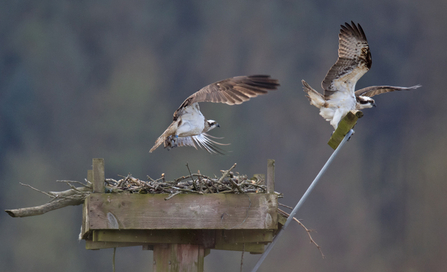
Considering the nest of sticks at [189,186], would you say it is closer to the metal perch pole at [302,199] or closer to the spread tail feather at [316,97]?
the metal perch pole at [302,199]

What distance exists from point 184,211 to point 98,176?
0.50 metres

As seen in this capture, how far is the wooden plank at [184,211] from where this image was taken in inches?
93.4

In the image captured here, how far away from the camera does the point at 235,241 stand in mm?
2732

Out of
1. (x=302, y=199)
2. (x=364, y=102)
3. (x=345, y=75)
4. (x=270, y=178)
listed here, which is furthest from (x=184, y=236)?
(x=364, y=102)

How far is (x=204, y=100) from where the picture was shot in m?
3.06

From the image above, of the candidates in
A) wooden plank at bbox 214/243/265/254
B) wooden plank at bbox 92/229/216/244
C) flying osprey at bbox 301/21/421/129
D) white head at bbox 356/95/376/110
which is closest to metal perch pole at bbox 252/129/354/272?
wooden plank at bbox 214/243/265/254

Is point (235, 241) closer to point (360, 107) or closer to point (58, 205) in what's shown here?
point (58, 205)

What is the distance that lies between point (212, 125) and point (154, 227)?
1.74 m

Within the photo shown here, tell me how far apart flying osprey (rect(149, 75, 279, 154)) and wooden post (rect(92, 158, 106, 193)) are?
90 cm

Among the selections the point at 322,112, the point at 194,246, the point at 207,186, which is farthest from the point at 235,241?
the point at 322,112

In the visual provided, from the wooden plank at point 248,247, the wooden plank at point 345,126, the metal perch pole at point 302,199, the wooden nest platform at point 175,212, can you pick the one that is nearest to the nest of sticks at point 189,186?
the wooden nest platform at point 175,212

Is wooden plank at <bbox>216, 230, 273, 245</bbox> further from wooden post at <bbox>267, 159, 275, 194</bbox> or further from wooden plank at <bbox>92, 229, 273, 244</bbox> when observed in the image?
wooden post at <bbox>267, 159, 275, 194</bbox>

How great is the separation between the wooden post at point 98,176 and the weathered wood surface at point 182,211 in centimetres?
4

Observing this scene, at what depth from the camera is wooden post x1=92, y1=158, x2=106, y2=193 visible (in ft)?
7.89
